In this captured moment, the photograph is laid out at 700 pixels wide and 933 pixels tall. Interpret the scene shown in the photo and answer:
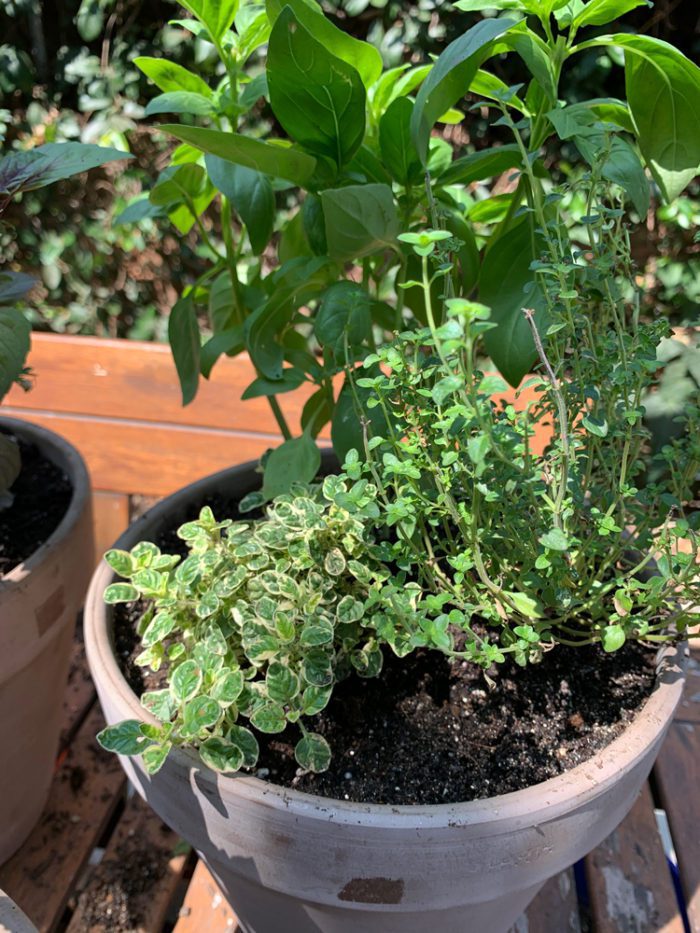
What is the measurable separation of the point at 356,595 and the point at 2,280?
19.7 inches

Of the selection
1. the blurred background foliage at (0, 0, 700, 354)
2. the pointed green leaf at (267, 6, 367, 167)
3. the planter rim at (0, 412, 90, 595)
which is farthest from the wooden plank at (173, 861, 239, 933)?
the blurred background foliage at (0, 0, 700, 354)

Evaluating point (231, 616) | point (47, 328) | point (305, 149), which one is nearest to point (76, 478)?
point (231, 616)

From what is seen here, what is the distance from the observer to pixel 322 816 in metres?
0.56

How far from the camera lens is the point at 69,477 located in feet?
3.37

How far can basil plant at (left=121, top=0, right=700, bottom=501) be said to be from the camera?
0.63m

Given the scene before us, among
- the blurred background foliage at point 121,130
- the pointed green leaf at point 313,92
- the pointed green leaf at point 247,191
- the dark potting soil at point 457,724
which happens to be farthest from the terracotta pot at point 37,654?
the blurred background foliage at point 121,130

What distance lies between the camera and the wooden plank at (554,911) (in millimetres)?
860

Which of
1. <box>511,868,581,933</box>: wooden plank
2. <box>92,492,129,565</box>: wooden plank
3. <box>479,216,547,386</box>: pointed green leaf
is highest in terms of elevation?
<box>479,216,547,386</box>: pointed green leaf

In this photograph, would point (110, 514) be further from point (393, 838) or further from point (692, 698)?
point (393, 838)

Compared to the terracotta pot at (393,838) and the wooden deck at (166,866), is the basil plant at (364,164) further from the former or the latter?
the wooden deck at (166,866)

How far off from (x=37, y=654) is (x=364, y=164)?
63 cm

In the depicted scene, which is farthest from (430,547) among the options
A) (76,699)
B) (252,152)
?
(76,699)

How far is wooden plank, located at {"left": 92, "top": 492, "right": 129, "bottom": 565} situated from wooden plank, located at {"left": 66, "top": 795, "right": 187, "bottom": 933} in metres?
0.89

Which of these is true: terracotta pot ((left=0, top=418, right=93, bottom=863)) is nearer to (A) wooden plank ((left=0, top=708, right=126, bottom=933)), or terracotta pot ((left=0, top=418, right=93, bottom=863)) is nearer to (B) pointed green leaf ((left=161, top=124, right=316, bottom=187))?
(A) wooden plank ((left=0, top=708, right=126, bottom=933))
